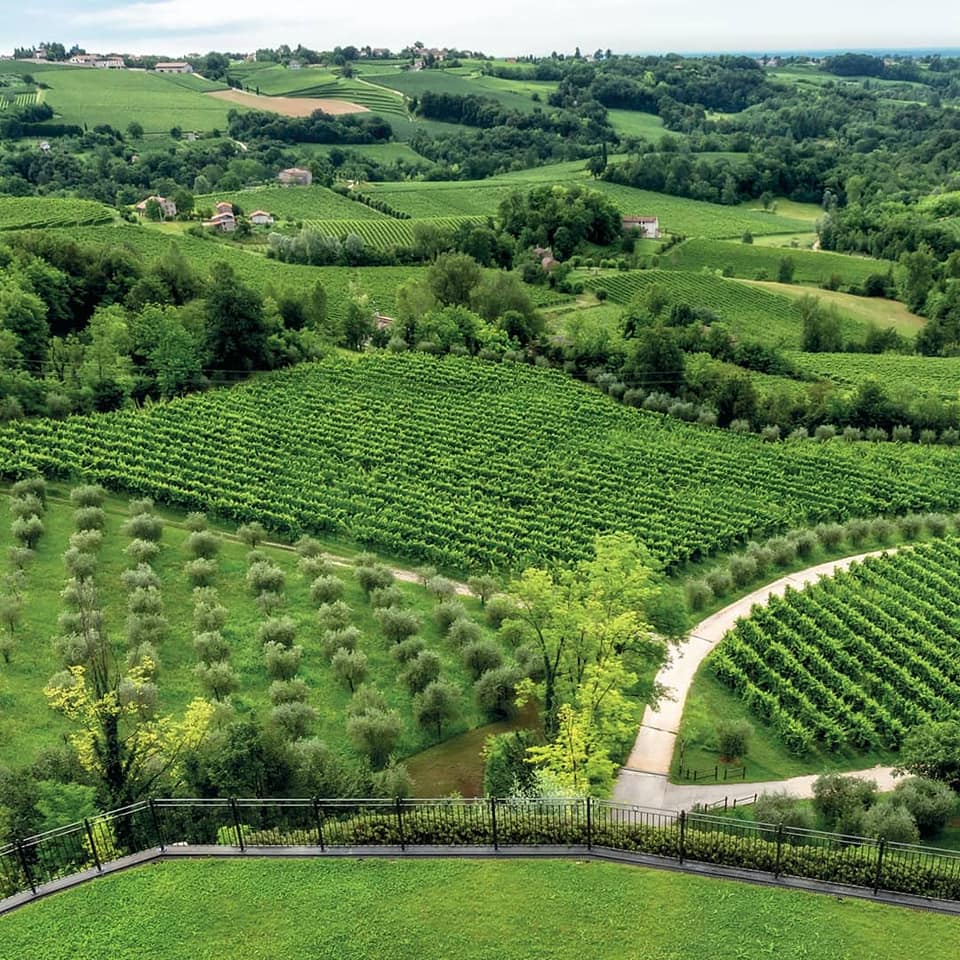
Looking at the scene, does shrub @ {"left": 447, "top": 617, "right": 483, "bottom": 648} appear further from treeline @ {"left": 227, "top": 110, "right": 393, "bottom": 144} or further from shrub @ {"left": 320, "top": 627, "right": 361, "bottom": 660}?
treeline @ {"left": 227, "top": 110, "right": 393, "bottom": 144}

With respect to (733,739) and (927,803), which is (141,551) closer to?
(733,739)

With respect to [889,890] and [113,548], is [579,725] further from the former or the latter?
[113,548]

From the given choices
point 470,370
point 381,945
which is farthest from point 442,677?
point 470,370

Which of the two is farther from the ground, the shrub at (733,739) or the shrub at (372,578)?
the shrub at (372,578)

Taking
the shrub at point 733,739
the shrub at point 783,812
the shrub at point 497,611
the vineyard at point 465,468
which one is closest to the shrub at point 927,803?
the shrub at point 783,812

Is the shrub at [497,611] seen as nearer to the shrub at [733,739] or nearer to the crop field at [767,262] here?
the shrub at [733,739]

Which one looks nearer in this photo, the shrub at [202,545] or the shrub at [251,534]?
the shrub at [202,545]

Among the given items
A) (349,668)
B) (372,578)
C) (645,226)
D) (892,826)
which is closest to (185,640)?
(349,668)
